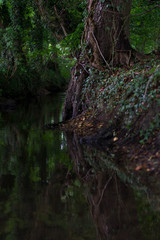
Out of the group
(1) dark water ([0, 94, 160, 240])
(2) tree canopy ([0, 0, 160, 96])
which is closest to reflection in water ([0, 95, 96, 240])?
(1) dark water ([0, 94, 160, 240])

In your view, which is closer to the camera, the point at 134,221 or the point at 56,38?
the point at 134,221

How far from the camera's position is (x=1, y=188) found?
122 inches

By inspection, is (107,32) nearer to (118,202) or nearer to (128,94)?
(128,94)

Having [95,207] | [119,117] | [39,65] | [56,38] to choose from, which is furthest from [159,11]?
[95,207]

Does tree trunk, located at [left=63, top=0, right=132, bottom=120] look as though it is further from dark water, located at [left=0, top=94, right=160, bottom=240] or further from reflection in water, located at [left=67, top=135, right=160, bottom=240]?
reflection in water, located at [left=67, top=135, right=160, bottom=240]

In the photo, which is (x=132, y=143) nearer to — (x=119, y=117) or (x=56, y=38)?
(x=119, y=117)

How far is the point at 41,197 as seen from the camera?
110 inches

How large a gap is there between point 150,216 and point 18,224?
114cm

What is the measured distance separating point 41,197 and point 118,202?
0.80 m

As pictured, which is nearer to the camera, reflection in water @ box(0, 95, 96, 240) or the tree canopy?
reflection in water @ box(0, 95, 96, 240)

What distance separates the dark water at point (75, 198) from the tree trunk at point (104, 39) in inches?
116

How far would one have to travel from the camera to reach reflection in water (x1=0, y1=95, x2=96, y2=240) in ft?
7.14

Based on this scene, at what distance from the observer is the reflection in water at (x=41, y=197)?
2176 millimetres

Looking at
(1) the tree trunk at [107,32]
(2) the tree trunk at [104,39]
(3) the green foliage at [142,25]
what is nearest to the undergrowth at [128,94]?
(2) the tree trunk at [104,39]
